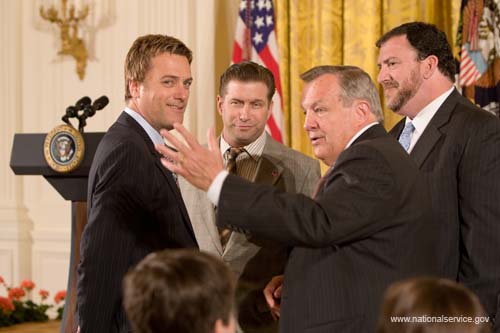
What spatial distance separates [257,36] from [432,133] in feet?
11.1

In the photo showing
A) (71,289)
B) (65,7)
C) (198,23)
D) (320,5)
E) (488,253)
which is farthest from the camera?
(65,7)

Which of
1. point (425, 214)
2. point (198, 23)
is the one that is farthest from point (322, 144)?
point (198, 23)

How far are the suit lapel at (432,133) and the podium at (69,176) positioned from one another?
2.22 metres

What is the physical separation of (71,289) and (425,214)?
9.23ft

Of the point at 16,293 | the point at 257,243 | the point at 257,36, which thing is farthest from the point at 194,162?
the point at 16,293

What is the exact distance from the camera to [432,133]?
128 inches

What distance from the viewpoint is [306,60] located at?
6.32m

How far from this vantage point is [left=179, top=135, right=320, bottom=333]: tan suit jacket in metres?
3.50

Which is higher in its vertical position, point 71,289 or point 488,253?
point 488,253

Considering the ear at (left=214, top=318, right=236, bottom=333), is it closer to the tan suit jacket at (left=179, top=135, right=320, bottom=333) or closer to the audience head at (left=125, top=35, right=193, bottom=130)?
the audience head at (left=125, top=35, right=193, bottom=130)

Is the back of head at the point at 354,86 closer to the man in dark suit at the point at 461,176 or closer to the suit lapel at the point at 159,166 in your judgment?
the man in dark suit at the point at 461,176

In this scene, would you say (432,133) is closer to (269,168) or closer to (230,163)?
(269,168)

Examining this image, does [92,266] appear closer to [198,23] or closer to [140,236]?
[140,236]

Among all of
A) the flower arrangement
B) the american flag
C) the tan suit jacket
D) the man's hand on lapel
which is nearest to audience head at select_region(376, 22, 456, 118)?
the tan suit jacket
